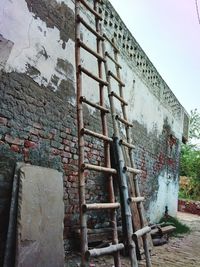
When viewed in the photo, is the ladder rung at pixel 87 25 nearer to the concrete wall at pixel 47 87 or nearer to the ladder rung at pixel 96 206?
the concrete wall at pixel 47 87

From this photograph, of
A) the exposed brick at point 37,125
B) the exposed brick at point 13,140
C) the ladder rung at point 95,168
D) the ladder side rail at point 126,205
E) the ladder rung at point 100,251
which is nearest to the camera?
the ladder rung at point 100,251

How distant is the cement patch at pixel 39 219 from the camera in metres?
2.61

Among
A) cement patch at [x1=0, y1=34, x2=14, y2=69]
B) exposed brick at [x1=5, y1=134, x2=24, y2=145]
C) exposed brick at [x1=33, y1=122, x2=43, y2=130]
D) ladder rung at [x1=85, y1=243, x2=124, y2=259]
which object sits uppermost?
cement patch at [x1=0, y1=34, x2=14, y2=69]

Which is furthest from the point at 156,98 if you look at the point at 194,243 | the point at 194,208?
the point at 194,208

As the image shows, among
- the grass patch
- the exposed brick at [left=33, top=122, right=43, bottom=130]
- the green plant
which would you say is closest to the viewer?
the exposed brick at [left=33, top=122, right=43, bottom=130]

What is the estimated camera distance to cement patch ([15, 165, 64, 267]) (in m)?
2.61

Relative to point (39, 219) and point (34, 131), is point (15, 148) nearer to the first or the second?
point (34, 131)

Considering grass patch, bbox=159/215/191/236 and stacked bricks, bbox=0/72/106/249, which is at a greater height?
stacked bricks, bbox=0/72/106/249

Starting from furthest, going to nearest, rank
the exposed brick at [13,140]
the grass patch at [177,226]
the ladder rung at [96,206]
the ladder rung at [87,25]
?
1. the grass patch at [177,226]
2. the ladder rung at [87,25]
3. the exposed brick at [13,140]
4. the ladder rung at [96,206]

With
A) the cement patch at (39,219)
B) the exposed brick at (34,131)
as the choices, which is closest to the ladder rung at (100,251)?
the cement patch at (39,219)

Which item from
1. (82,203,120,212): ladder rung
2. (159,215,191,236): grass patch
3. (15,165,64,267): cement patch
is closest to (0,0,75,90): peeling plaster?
(15,165,64,267): cement patch

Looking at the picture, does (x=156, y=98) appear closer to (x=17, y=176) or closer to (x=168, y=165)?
(x=168, y=165)

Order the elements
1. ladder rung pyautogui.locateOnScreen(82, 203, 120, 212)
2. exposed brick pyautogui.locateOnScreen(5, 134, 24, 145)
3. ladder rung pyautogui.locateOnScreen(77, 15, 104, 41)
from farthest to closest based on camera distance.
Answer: ladder rung pyautogui.locateOnScreen(77, 15, 104, 41) < exposed brick pyautogui.locateOnScreen(5, 134, 24, 145) < ladder rung pyautogui.locateOnScreen(82, 203, 120, 212)

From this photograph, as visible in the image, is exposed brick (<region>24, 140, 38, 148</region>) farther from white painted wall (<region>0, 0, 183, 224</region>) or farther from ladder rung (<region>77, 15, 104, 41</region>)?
ladder rung (<region>77, 15, 104, 41</region>)
